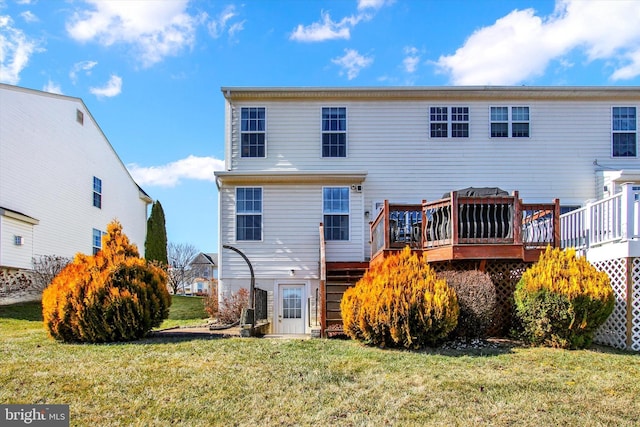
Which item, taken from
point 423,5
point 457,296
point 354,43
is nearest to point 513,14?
point 423,5

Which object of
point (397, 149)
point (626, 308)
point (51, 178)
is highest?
point (397, 149)

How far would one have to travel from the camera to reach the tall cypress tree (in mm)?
25344

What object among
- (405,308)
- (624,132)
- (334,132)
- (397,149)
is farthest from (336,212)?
(624,132)

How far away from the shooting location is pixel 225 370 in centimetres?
625

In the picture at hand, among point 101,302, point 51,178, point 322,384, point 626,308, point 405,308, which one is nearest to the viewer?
point 322,384

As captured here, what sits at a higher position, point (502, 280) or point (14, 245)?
point (14, 245)

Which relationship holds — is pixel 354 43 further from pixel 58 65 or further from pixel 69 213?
pixel 69 213

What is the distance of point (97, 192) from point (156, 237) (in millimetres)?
5184

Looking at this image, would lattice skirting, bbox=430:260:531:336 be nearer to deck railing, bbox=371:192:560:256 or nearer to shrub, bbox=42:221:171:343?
deck railing, bbox=371:192:560:256

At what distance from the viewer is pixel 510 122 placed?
13578mm

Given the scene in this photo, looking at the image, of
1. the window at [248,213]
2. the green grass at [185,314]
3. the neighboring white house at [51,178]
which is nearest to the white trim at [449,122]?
the window at [248,213]

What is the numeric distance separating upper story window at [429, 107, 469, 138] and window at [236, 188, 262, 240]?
17.2 ft

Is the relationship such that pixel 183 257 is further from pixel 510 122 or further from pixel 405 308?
pixel 405 308

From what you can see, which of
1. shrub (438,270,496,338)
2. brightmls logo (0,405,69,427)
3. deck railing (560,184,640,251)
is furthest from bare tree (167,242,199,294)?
brightmls logo (0,405,69,427)
